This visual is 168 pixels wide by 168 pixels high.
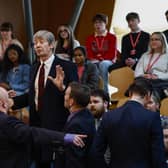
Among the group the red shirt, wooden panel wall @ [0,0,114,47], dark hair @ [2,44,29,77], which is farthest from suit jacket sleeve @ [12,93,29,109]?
wooden panel wall @ [0,0,114,47]

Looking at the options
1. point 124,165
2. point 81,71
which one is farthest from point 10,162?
point 81,71

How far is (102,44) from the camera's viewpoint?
744 centimetres

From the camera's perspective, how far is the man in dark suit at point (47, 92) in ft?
15.0

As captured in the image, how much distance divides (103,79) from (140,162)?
3460 millimetres

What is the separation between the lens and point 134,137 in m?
3.80

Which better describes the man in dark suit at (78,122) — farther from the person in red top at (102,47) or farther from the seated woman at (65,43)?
the person in red top at (102,47)

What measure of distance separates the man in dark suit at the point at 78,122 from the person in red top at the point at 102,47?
10.1 feet

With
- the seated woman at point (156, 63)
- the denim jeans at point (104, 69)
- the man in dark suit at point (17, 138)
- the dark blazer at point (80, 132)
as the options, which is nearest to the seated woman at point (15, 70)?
the denim jeans at point (104, 69)

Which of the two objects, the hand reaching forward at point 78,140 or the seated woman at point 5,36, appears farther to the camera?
the seated woman at point 5,36

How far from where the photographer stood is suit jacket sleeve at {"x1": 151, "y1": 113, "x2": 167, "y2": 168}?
3.74 meters

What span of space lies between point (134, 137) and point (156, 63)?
9.53 ft

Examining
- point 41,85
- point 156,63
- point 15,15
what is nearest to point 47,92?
point 41,85

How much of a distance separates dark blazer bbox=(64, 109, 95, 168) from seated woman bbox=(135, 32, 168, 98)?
2323 mm

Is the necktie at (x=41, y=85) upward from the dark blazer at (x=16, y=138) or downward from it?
upward
